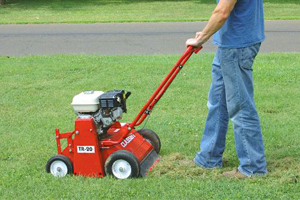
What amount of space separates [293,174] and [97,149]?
5.41 feet

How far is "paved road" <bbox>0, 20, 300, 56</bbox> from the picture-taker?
1156 cm

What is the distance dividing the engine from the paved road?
21.2 ft

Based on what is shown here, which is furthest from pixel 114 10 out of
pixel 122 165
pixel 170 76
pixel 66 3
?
pixel 122 165

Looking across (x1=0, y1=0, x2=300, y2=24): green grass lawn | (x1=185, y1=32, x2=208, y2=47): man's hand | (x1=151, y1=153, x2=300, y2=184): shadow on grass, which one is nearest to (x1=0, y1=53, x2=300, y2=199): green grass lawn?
(x1=151, y1=153, x2=300, y2=184): shadow on grass

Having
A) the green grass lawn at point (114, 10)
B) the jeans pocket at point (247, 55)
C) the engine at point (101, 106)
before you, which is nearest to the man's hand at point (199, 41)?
the jeans pocket at point (247, 55)

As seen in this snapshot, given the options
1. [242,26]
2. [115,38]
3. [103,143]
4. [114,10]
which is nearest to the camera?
[242,26]

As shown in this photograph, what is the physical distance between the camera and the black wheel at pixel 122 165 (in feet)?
14.6

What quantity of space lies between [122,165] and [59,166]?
59 centimetres

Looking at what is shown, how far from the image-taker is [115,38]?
527 inches

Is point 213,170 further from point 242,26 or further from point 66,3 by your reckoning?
point 66,3

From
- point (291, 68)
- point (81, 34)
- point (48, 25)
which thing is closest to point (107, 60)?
point (291, 68)

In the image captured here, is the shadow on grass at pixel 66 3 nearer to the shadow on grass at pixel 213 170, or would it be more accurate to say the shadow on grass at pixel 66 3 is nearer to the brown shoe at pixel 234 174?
the shadow on grass at pixel 213 170

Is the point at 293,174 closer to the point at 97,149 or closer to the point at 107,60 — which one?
the point at 97,149

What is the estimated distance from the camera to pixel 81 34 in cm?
1426
